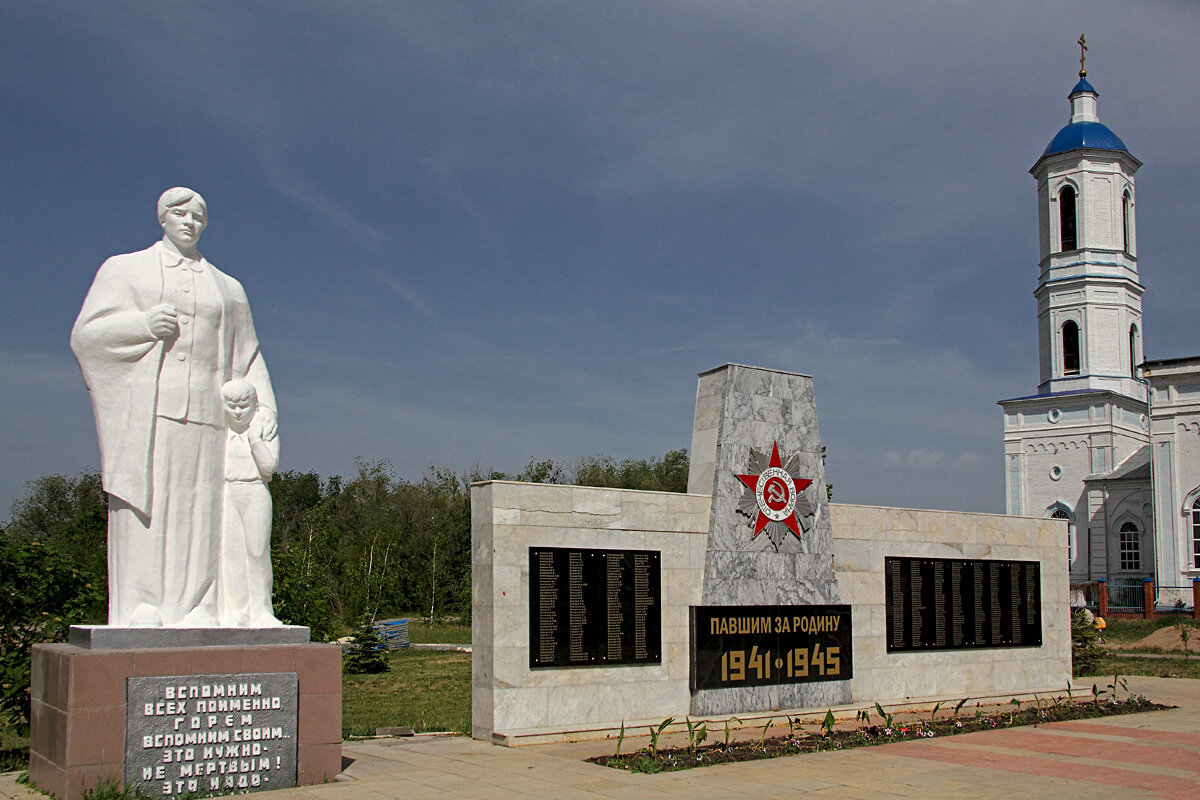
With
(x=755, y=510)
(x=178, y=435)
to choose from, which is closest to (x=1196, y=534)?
(x=755, y=510)

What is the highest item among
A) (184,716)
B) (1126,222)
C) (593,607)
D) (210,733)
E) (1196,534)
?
(1126,222)

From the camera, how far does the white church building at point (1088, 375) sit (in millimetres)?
41594

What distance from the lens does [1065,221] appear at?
144 ft

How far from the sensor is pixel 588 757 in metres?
10.6

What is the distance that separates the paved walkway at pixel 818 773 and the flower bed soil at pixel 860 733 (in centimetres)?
25

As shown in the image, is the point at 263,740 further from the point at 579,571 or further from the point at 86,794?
the point at 579,571

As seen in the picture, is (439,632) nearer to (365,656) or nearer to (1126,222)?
(365,656)

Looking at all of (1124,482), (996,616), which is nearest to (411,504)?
(1124,482)

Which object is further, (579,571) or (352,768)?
(579,571)

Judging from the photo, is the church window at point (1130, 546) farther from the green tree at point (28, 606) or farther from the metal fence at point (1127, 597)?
the green tree at point (28, 606)

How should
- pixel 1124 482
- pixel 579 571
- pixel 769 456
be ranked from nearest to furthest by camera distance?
1. pixel 579 571
2. pixel 769 456
3. pixel 1124 482

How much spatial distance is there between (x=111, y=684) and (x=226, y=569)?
4.47 ft

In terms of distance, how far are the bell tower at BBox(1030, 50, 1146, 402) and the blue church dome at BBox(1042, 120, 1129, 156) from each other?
0.14 ft

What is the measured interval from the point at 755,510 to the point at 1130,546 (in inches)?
1324
